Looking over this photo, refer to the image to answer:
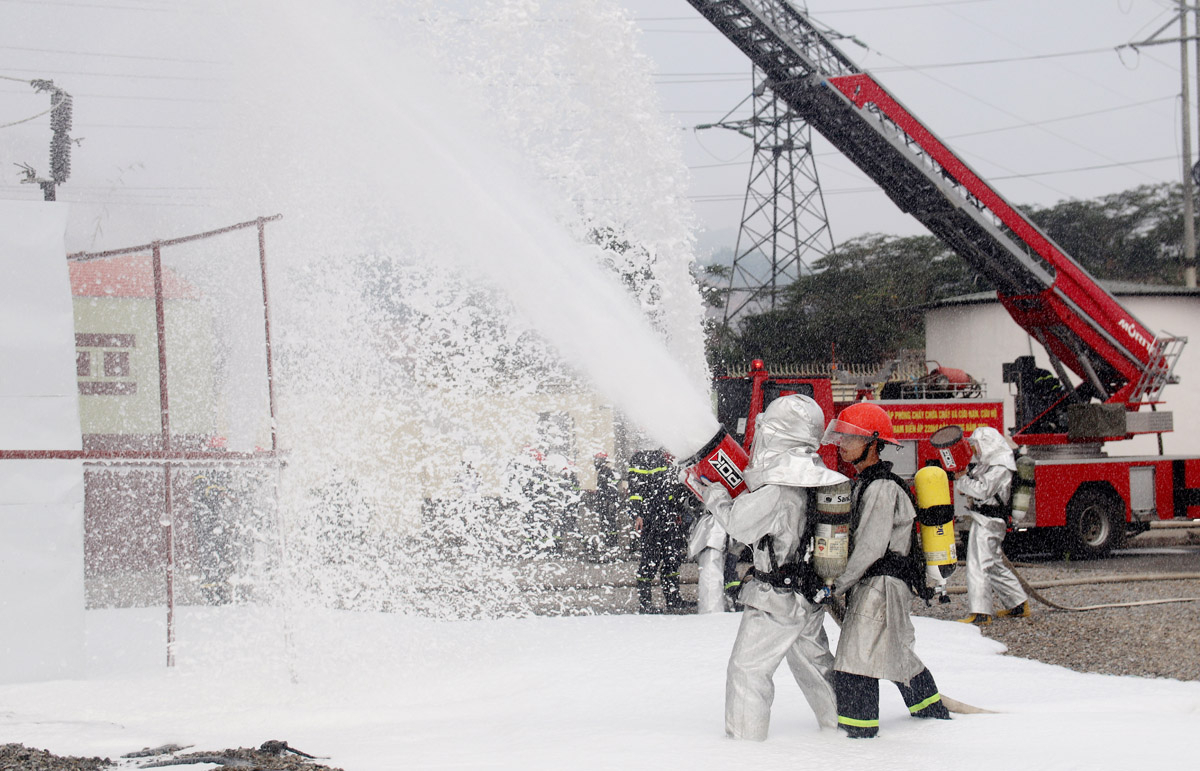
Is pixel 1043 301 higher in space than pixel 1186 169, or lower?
lower

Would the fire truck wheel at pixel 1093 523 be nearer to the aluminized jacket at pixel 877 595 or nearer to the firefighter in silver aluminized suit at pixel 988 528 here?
the firefighter in silver aluminized suit at pixel 988 528

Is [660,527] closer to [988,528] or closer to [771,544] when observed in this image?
[988,528]

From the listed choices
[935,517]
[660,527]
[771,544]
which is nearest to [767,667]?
[771,544]

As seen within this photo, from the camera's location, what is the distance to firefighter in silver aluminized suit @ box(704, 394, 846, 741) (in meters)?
4.02

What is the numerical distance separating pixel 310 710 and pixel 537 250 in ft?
8.94

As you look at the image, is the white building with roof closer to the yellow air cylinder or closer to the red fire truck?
the red fire truck

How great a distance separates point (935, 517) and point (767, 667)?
1139 mm

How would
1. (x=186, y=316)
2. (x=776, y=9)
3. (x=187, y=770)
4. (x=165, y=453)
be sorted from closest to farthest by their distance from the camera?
(x=187, y=770)
(x=165, y=453)
(x=186, y=316)
(x=776, y=9)

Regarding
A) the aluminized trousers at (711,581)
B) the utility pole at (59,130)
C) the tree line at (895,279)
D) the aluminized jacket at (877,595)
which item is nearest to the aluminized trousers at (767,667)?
the aluminized jacket at (877,595)

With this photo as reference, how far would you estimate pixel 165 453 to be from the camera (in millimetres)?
4926

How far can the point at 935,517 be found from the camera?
15.0 feet

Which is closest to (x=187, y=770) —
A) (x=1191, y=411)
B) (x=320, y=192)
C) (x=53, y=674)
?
(x=53, y=674)

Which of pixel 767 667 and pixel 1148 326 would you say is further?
pixel 1148 326

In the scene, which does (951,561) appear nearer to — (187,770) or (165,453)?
(187,770)
